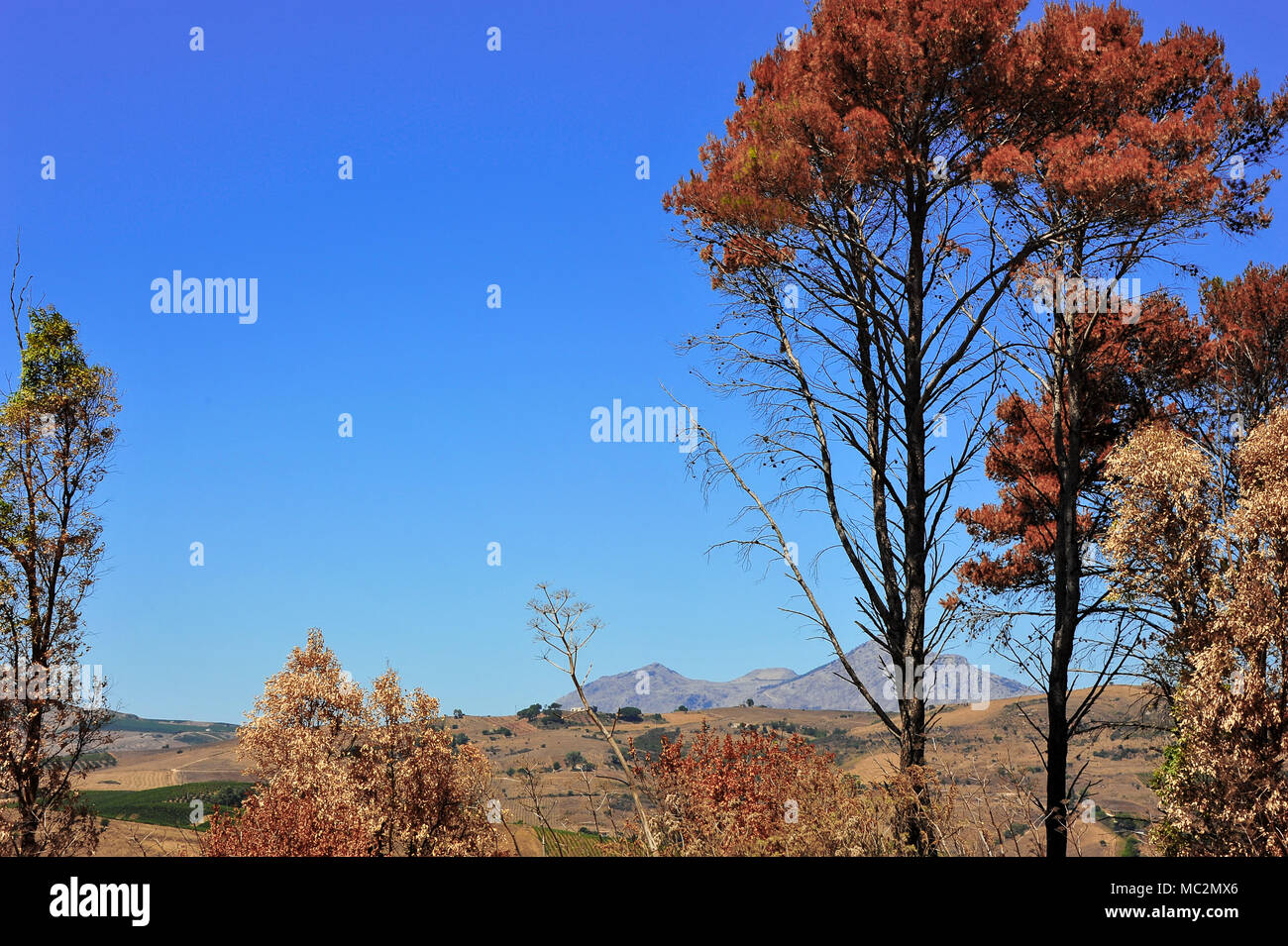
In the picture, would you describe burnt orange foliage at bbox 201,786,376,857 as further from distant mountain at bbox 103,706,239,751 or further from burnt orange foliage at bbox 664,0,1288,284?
distant mountain at bbox 103,706,239,751

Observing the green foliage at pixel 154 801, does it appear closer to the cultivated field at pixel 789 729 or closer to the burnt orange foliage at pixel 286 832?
the cultivated field at pixel 789 729

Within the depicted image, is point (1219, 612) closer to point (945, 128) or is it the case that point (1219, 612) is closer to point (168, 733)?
point (945, 128)

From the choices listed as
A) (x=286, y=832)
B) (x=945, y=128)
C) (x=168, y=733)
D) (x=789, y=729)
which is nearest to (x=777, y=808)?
(x=286, y=832)

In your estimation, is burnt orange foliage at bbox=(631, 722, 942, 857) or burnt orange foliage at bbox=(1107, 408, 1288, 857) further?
burnt orange foliage at bbox=(1107, 408, 1288, 857)

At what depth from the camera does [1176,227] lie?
1659 centimetres

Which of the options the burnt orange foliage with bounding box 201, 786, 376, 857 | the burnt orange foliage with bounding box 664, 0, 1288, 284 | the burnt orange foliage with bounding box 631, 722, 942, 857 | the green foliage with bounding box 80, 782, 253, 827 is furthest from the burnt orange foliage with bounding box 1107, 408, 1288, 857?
the green foliage with bounding box 80, 782, 253, 827

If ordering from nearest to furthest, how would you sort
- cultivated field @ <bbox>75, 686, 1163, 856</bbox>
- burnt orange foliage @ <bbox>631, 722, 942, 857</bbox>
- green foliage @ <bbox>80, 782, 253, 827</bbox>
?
burnt orange foliage @ <bbox>631, 722, 942, 857</bbox>
green foliage @ <bbox>80, 782, 253, 827</bbox>
cultivated field @ <bbox>75, 686, 1163, 856</bbox>

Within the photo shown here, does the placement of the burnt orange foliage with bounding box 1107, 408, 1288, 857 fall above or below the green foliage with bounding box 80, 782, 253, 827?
above

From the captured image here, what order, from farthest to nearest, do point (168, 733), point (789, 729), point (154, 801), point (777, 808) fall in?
point (168, 733) → point (789, 729) → point (154, 801) → point (777, 808)

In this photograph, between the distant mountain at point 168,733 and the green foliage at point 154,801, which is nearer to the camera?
the green foliage at point 154,801

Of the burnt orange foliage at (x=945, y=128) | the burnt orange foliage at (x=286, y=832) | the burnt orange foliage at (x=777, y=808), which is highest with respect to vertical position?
the burnt orange foliage at (x=945, y=128)

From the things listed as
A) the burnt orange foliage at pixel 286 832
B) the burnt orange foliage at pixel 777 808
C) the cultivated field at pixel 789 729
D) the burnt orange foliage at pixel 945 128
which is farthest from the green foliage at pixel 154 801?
the burnt orange foliage at pixel 945 128
